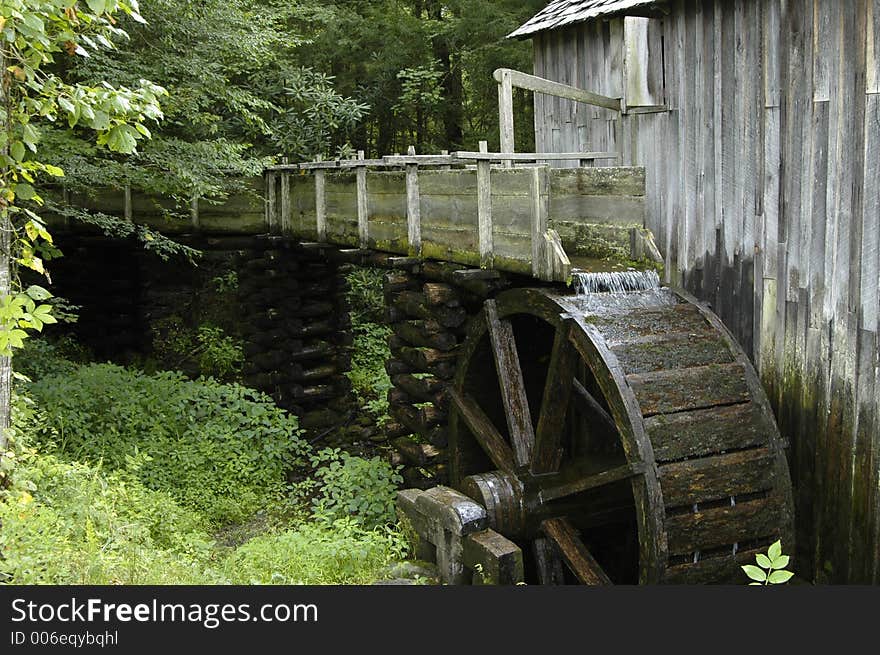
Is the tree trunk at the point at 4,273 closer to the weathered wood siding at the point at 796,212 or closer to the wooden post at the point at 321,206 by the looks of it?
the weathered wood siding at the point at 796,212

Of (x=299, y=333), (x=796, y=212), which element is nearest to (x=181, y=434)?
(x=299, y=333)

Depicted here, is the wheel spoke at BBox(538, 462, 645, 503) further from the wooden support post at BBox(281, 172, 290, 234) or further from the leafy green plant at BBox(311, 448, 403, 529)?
the wooden support post at BBox(281, 172, 290, 234)

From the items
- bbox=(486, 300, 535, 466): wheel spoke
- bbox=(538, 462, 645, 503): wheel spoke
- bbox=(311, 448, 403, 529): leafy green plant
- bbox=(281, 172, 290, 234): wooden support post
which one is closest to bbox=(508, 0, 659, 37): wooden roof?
bbox=(486, 300, 535, 466): wheel spoke

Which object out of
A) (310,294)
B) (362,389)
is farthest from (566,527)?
(362,389)

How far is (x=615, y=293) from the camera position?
704 cm

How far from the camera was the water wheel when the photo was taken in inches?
235

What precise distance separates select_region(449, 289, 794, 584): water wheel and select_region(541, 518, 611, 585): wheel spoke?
13 mm

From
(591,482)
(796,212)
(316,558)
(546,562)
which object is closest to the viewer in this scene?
(796,212)

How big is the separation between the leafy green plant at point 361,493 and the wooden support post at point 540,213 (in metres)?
2.94

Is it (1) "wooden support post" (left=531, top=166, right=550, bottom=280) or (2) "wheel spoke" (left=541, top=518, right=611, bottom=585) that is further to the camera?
(1) "wooden support post" (left=531, top=166, right=550, bottom=280)

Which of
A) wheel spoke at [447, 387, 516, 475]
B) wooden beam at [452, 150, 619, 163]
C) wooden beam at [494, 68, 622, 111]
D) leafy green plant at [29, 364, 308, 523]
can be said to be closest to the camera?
wooden beam at [452, 150, 619, 163]

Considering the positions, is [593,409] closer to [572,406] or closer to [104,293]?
[572,406]

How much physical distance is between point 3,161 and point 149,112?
880 mm

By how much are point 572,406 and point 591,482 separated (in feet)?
6.17
